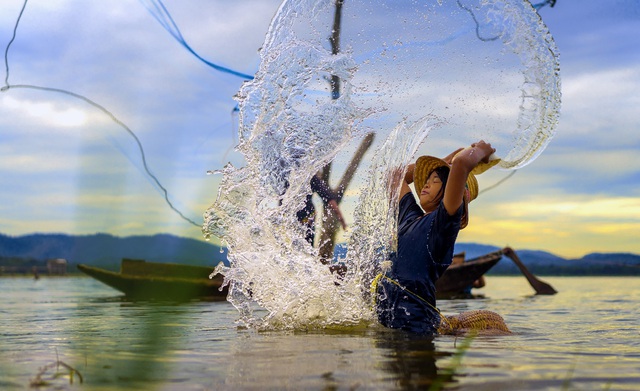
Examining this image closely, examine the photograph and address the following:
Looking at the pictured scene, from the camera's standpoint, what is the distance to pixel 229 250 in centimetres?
588

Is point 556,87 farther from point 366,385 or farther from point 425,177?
point 366,385

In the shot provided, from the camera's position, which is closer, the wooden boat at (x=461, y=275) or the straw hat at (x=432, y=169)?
the straw hat at (x=432, y=169)

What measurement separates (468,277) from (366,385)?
1350 cm

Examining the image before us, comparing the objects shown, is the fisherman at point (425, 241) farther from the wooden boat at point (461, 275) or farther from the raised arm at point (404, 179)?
the wooden boat at point (461, 275)

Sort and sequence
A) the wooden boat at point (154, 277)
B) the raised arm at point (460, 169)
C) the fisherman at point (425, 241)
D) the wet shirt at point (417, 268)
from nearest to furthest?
the raised arm at point (460, 169) → the fisherman at point (425, 241) → the wet shirt at point (417, 268) → the wooden boat at point (154, 277)

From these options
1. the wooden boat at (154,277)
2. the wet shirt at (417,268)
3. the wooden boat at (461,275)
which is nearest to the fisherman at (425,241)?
the wet shirt at (417,268)

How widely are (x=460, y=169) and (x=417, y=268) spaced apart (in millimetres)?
855

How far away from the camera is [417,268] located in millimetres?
4789

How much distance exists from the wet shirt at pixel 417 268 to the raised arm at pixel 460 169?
0.10m

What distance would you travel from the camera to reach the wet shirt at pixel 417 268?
4.59 m

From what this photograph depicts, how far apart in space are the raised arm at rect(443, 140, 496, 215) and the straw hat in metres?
0.31

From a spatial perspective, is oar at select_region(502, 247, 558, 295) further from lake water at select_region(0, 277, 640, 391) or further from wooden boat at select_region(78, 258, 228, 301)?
lake water at select_region(0, 277, 640, 391)

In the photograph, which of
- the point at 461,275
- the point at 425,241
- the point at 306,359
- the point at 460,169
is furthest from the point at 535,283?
the point at 306,359

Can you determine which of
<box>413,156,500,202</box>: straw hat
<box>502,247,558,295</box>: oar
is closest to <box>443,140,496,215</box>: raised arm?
<box>413,156,500,202</box>: straw hat
